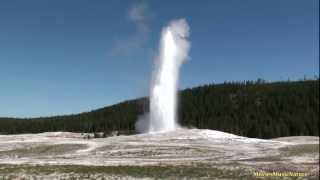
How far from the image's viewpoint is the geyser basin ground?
1362 inches

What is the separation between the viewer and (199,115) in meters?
178

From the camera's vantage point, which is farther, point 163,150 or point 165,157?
point 163,150

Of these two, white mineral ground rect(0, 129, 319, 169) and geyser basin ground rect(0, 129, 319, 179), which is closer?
geyser basin ground rect(0, 129, 319, 179)

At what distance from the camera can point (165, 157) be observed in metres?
54.0

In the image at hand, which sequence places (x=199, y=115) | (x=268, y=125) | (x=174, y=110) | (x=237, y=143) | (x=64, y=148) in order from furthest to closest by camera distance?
1. (x=199, y=115)
2. (x=268, y=125)
3. (x=174, y=110)
4. (x=237, y=143)
5. (x=64, y=148)

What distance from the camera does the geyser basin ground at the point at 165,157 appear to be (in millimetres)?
34594

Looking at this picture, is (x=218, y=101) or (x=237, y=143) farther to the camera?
(x=218, y=101)

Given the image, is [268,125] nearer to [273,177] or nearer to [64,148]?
[64,148]

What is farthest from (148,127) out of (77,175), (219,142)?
(77,175)

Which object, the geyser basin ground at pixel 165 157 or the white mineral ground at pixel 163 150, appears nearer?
the geyser basin ground at pixel 165 157

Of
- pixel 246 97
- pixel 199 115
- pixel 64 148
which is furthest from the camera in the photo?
pixel 246 97

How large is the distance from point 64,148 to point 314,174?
40.5m

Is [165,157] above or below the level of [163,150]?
below

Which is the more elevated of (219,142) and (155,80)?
(155,80)
